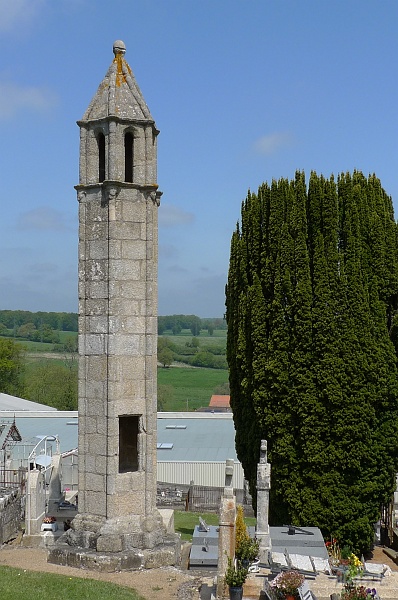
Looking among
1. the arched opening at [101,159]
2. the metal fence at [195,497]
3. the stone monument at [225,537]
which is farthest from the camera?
the metal fence at [195,497]

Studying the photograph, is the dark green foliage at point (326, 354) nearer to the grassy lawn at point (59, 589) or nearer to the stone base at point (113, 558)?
the stone base at point (113, 558)

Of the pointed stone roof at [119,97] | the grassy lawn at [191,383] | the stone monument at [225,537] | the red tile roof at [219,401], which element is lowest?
the grassy lawn at [191,383]

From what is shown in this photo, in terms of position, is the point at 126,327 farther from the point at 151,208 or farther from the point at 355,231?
the point at 355,231

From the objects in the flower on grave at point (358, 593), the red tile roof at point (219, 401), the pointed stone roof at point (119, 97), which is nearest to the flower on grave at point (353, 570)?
the flower on grave at point (358, 593)

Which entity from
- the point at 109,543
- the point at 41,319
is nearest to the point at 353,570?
the point at 109,543

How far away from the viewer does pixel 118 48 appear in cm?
1566

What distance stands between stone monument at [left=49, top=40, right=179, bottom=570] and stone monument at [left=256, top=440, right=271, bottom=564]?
6.28 feet

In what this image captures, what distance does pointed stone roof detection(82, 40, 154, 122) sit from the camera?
15.2 m

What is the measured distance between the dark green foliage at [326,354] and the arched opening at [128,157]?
469 cm

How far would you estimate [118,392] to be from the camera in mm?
14938

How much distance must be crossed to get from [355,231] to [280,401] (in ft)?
16.1

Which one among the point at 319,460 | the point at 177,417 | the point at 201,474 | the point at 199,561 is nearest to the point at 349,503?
the point at 319,460

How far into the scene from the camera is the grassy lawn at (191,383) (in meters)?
102

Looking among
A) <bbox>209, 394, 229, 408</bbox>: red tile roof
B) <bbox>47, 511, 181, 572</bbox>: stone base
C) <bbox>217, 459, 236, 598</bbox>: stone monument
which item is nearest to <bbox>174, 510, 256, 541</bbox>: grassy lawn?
<bbox>47, 511, 181, 572</bbox>: stone base
